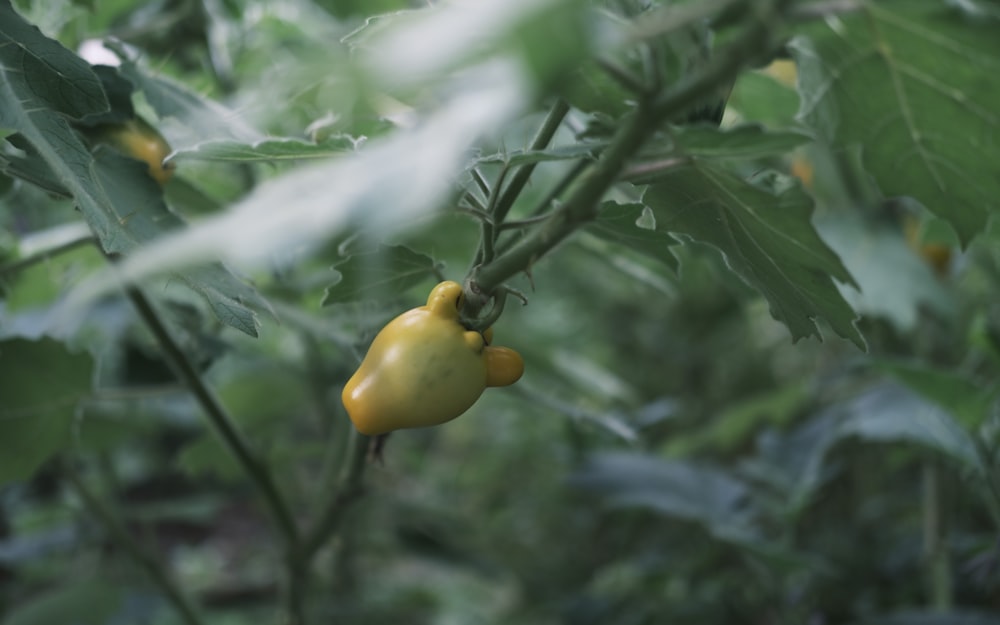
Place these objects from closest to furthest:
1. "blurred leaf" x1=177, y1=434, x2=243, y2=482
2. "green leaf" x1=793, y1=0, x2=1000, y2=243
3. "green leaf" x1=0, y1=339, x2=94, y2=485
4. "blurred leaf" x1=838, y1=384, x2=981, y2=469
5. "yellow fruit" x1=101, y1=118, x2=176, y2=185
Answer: "green leaf" x1=793, y1=0, x2=1000, y2=243, "yellow fruit" x1=101, y1=118, x2=176, y2=185, "green leaf" x1=0, y1=339, x2=94, y2=485, "blurred leaf" x1=838, y1=384, x2=981, y2=469, "blurred leaf" x1=177, y1=434, x2=243, y2=482

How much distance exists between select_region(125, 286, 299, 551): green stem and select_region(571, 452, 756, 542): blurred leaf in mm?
401

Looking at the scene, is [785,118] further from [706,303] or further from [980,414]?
[706,303]

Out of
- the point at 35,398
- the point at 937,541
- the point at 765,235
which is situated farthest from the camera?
the point at 937,541

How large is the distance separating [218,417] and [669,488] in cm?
59

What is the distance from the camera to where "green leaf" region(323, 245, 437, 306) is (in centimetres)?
45

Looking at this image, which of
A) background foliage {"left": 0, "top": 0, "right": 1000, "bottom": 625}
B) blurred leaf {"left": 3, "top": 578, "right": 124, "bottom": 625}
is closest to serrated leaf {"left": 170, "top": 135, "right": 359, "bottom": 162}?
background foliage {"left": 0, "top": 0, "right": 1000, "bottom": 625}

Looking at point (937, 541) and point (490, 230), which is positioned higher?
point (490, 230)

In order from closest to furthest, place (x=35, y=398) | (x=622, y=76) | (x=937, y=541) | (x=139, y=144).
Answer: (x=622, y=76), (x=139, y=144), (x=35, y=398), (x=937, y=541)

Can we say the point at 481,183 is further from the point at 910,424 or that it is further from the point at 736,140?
the point at 910,424

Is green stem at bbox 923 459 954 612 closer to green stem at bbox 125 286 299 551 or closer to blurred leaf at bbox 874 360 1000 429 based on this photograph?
blurred leaf at bbox 874 360 1000 429

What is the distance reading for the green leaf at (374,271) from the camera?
45 cm

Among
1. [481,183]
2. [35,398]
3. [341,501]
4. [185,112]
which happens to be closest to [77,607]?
[35,398]

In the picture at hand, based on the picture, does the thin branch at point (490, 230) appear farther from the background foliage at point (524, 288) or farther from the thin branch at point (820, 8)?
the thin branch at point (820, 8)

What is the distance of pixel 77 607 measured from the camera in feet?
3.00
